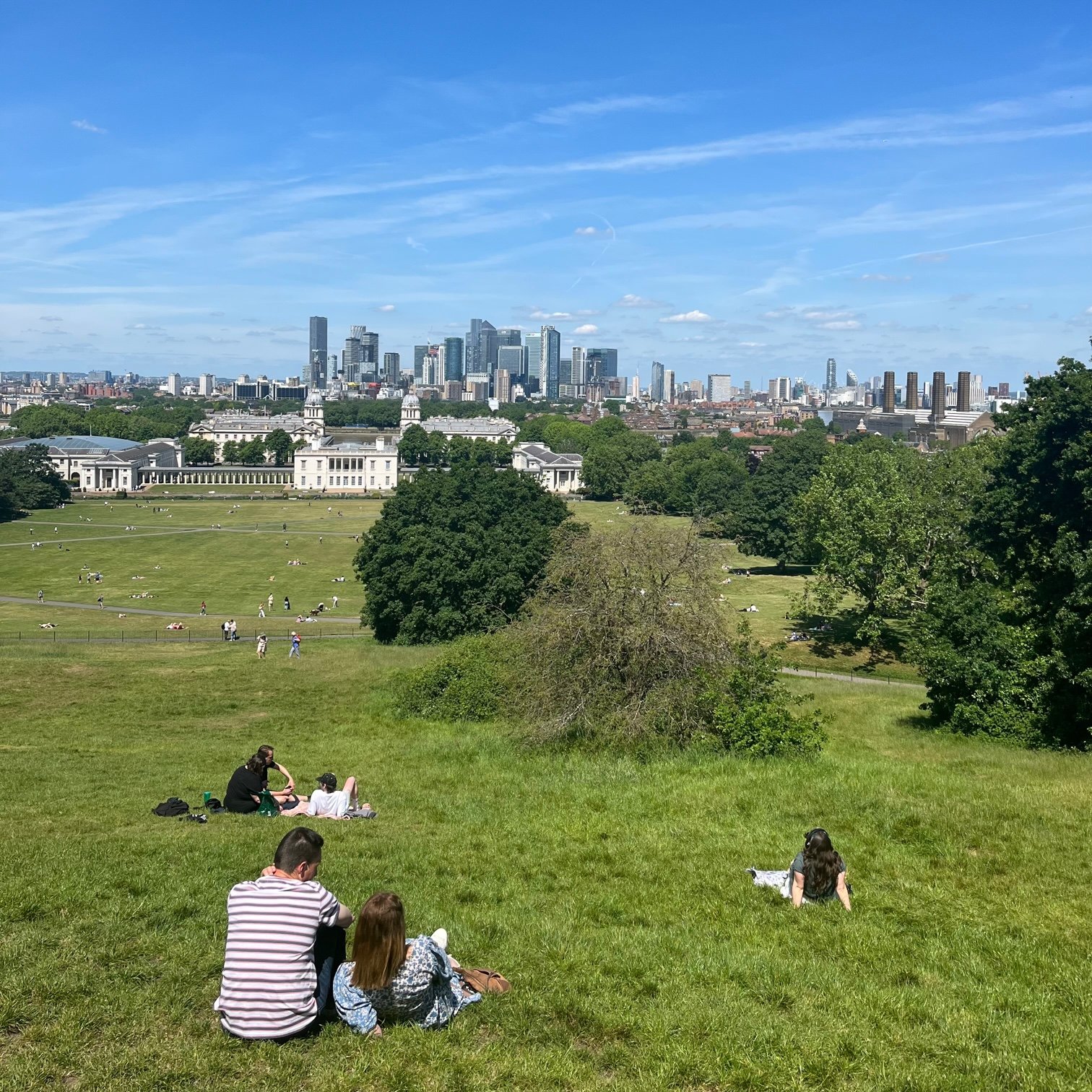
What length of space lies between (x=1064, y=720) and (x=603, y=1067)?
1681cm

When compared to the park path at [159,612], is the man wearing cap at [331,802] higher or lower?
higher

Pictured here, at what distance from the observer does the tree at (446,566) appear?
40031mm

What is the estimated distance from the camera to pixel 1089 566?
65.9ft

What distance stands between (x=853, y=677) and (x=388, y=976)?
31077 millimetres

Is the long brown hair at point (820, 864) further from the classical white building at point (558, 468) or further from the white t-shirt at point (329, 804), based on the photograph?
the classical white building at point (558, 468)

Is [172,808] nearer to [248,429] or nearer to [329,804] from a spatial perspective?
[329,804]

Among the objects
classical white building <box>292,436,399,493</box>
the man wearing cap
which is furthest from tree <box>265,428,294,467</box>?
the man wearing cap

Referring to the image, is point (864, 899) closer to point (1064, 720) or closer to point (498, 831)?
point (498, 831)

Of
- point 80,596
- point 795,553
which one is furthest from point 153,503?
point 795,553

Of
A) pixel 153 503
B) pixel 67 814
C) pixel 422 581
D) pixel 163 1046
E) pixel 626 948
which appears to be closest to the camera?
pixel 163 1046

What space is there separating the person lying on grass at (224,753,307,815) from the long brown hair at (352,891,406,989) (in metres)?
6.19

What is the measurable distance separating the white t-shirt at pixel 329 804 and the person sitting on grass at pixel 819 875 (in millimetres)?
5307

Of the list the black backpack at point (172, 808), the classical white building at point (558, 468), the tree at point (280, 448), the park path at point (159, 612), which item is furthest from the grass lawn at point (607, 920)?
the tree at point (280, 448)

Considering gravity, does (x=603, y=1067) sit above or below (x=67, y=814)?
above
